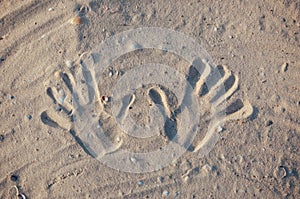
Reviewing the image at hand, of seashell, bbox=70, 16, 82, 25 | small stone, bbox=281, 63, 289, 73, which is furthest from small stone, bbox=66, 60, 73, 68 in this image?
small stone, bbox=281, 63, 289, 73

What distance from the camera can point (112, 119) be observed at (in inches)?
170

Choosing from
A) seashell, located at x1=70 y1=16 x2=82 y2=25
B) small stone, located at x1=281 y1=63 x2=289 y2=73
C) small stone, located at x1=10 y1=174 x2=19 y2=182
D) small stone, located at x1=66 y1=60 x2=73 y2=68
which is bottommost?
small stone, located at x1=281 y1=63 x2=289 y2=73

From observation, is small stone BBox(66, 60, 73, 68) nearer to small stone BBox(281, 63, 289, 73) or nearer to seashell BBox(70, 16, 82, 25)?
seashell BBox(70, 16, 82, 25)

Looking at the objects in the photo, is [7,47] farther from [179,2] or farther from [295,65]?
[295,65]

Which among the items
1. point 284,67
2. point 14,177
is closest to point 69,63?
point 14,177

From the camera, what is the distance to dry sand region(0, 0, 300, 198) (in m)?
4.27

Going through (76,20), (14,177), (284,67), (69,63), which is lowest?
(284,67)

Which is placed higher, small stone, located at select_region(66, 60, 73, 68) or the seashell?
the seashell

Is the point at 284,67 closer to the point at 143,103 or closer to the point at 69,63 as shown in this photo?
the point at 143,103

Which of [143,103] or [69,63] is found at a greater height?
[69,63]

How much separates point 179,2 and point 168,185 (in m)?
2.13

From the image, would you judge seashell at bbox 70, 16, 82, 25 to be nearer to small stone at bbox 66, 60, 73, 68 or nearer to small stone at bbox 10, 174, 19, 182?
small stone at bbox 66, 60, 73, 68

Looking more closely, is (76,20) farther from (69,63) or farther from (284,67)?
(284,67)

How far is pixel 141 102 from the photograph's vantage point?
14.3 feet
